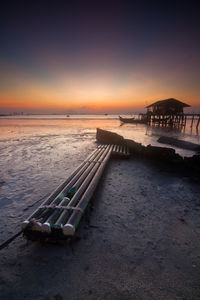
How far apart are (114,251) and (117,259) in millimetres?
166

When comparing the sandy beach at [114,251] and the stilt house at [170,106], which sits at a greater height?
the stilt house at [170,106]

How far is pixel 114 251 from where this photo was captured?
260 cm

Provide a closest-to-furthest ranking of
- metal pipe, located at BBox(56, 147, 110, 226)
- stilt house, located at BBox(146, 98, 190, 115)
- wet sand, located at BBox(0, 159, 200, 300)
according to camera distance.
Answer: wet sand, located at BBox(0, 159, 200, 300) < metal pipe, located at BBox(56, 147, 110, 226) < stilt house, located at BBox(146, 98, 190, 115)

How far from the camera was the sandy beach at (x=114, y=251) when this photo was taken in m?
1.99

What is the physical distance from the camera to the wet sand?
6.46ft

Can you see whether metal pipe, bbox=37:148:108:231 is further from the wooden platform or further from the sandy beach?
the sandy beach

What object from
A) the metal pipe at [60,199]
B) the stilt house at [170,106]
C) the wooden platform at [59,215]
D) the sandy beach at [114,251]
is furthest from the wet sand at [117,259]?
the stilt house at [170,106]

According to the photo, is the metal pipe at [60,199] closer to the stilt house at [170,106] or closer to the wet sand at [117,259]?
the wet sand at [117,259]

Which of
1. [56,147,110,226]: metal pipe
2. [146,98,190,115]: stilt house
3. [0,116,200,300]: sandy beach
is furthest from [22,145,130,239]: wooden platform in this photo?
[146,98,190,115]: stilt house

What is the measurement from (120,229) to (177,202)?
2221 millimetres

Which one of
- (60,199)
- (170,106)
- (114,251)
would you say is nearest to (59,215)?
(60,199)

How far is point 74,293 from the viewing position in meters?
1.94

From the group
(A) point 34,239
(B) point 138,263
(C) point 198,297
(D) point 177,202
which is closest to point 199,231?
(D) point 177,202

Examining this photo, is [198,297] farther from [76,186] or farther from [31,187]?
[31,187]
